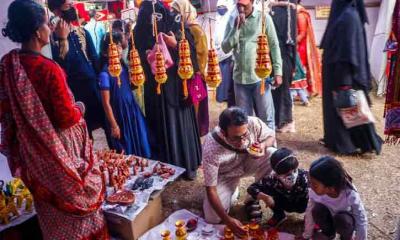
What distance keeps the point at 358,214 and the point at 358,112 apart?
4.53 ft

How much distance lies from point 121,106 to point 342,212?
1746 mm

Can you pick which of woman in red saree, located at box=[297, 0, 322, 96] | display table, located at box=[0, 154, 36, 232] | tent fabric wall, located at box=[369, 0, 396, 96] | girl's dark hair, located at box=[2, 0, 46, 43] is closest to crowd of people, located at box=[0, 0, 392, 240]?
girl's dark hair, located at box=[2, 0, 46, 43]

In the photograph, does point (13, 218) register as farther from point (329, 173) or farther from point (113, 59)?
point (329, 173)

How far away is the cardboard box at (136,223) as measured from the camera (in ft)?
7.61

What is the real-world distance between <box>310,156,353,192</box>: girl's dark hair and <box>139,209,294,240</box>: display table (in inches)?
20.7

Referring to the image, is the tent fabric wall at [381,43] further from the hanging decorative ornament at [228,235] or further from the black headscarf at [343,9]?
the hanging decorative ornament at [228,235]

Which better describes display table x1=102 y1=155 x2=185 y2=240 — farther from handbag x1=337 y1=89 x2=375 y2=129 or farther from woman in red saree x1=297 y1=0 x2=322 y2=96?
woman in red saree x1=297 y1=0 x2=322 y2=96

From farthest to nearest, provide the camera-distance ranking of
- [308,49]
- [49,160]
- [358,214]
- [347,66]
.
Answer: [308,49], [347,66], [358,214], [49,160]

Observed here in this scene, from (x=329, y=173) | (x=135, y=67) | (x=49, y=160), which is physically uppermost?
(x=135, y=67)

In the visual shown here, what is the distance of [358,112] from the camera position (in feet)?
10.5

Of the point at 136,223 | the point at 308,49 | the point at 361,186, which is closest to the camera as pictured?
the point at 136,223

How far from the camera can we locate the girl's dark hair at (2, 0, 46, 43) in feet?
5.81

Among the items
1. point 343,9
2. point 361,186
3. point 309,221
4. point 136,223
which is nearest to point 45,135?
point 136,223

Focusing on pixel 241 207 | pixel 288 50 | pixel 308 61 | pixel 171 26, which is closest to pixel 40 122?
pixel 171 26
